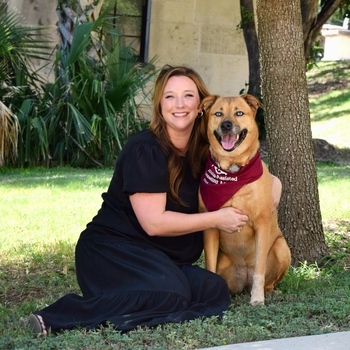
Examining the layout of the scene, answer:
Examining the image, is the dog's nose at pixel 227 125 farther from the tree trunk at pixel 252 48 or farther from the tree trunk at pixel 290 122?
the tree trunk at pixel 252 48

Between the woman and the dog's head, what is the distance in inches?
3.9

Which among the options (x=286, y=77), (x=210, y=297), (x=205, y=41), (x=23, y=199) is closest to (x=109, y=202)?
(x=210, y=297)

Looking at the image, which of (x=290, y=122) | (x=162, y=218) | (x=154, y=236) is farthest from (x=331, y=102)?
(x=162, y=218)

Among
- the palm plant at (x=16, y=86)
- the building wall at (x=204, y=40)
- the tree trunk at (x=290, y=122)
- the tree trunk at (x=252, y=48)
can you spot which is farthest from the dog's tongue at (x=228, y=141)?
the building wall at (x=204, y=40)

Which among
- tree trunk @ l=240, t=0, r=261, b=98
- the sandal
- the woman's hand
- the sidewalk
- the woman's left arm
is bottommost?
the sandal

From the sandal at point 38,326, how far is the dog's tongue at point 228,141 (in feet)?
5.01

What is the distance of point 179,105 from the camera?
4.84 metres

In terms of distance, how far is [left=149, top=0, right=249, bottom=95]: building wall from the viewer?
16.2 m

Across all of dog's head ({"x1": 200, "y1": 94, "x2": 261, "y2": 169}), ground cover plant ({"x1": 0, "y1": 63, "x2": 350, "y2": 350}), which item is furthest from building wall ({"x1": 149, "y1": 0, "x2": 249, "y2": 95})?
dog's head ({"x1": 200, "y1": 94, "x2": 261, "y2": 169})

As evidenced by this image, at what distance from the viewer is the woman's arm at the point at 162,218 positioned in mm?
4715

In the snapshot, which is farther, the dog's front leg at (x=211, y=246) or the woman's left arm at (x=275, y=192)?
the woman's left arm at (x=275, y=192)

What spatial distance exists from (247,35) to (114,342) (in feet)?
35.9

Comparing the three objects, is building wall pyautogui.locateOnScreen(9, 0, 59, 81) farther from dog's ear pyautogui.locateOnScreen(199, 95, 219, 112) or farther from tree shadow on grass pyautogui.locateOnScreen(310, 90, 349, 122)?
dog's ear pyautogui.locateOnScreen(199, 95, 219, 112)

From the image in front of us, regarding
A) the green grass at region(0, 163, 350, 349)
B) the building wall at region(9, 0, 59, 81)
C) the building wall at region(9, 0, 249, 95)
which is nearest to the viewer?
the green grass at region(0, 163, 350, 349)
